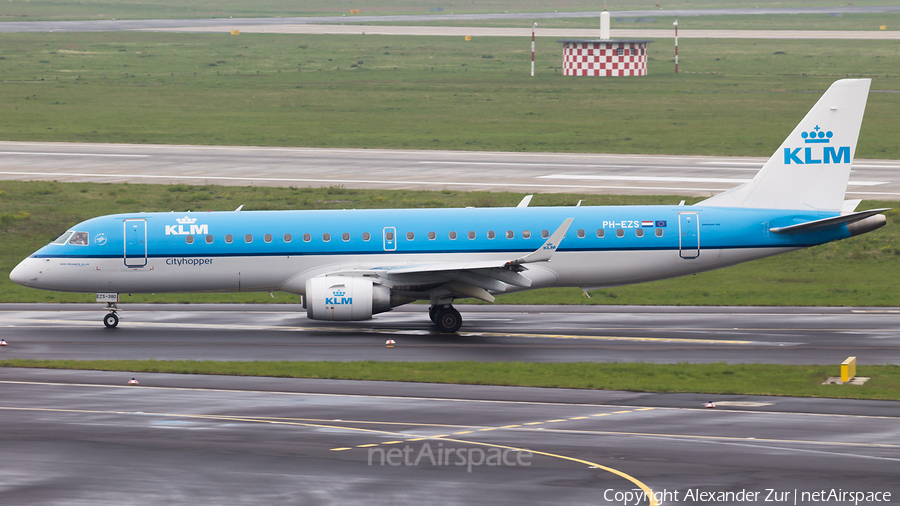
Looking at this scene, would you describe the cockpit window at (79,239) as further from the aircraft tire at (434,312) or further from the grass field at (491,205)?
the aircraft tire at (434,312)

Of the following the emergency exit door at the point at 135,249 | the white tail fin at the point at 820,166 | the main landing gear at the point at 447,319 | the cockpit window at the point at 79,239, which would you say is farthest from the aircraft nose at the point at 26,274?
the white tail fin at the point at 820,166

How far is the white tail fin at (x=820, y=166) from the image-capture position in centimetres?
3731

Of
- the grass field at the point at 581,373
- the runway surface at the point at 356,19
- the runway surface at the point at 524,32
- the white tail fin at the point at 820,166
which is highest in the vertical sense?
the runway surface at the point at 356,19

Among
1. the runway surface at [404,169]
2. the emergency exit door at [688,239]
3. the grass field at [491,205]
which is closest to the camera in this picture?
the emergency exit door at [688,239]

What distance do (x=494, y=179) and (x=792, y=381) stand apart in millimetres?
36189

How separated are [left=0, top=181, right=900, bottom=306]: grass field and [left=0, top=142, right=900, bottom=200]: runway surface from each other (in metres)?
3.05

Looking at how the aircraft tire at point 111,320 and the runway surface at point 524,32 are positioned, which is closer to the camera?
the aircraft tire at point 111,320

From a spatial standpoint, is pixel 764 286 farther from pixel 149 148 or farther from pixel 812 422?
pixel 149 148

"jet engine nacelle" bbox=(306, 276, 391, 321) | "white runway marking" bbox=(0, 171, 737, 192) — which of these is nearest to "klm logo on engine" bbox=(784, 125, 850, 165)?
"jet engine nacelle" bbox=(306, 276, 391, 321)

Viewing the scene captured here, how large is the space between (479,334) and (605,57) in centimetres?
8206

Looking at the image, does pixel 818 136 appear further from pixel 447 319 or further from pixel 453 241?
pixel 447 319

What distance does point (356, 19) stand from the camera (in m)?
182

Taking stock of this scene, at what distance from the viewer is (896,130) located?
262 feet

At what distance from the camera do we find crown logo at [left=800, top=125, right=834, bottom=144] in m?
37.5
